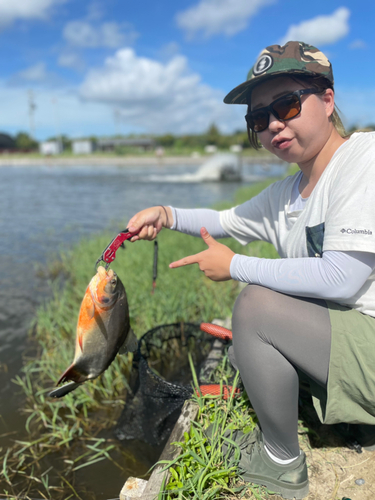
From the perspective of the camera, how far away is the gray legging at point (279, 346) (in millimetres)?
1494

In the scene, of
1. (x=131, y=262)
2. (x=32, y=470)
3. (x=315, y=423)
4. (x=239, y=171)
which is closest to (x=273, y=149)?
(x=315, y=423)

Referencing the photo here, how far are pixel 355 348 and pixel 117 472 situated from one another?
180cm

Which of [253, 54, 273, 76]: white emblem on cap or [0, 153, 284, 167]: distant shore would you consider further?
[0, 153, 284, 167]: distant shore

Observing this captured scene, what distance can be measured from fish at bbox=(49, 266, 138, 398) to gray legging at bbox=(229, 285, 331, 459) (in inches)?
24.7

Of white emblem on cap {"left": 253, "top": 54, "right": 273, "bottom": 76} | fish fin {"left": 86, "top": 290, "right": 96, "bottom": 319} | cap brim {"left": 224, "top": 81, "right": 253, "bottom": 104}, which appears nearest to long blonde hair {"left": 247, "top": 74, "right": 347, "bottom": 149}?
white emblem on cap {"left": 253, "top": 54, "right": 273, "bottom": 76}

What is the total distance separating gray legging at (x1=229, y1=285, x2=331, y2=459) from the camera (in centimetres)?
149

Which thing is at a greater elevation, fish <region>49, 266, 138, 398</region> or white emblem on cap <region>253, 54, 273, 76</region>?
white emblem on cap <region>253, 54, 273, 76</region>

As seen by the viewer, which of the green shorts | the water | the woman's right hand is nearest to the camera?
the green shorts

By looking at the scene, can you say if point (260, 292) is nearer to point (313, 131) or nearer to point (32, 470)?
point (313, 131)

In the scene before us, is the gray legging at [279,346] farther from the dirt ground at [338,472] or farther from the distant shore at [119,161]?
the distant shore at [119,161]

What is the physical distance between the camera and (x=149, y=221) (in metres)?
2.16

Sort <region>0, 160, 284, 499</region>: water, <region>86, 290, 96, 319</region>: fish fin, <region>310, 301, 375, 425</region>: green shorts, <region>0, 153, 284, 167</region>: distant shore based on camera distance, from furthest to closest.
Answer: <region>0, 153, 284, 167</region>: distant shore → <region>0, 160, 284, 499</region>: water → <region>86, 290, 96, 319</region>: fish fin → <region>310, 301, 375, 425</region>: green shorts

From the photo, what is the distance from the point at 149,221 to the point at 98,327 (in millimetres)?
680

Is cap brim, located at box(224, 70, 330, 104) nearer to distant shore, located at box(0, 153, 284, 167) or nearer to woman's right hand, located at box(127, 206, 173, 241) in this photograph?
woman's right hand, located at box(127, 206, 173, 241)
